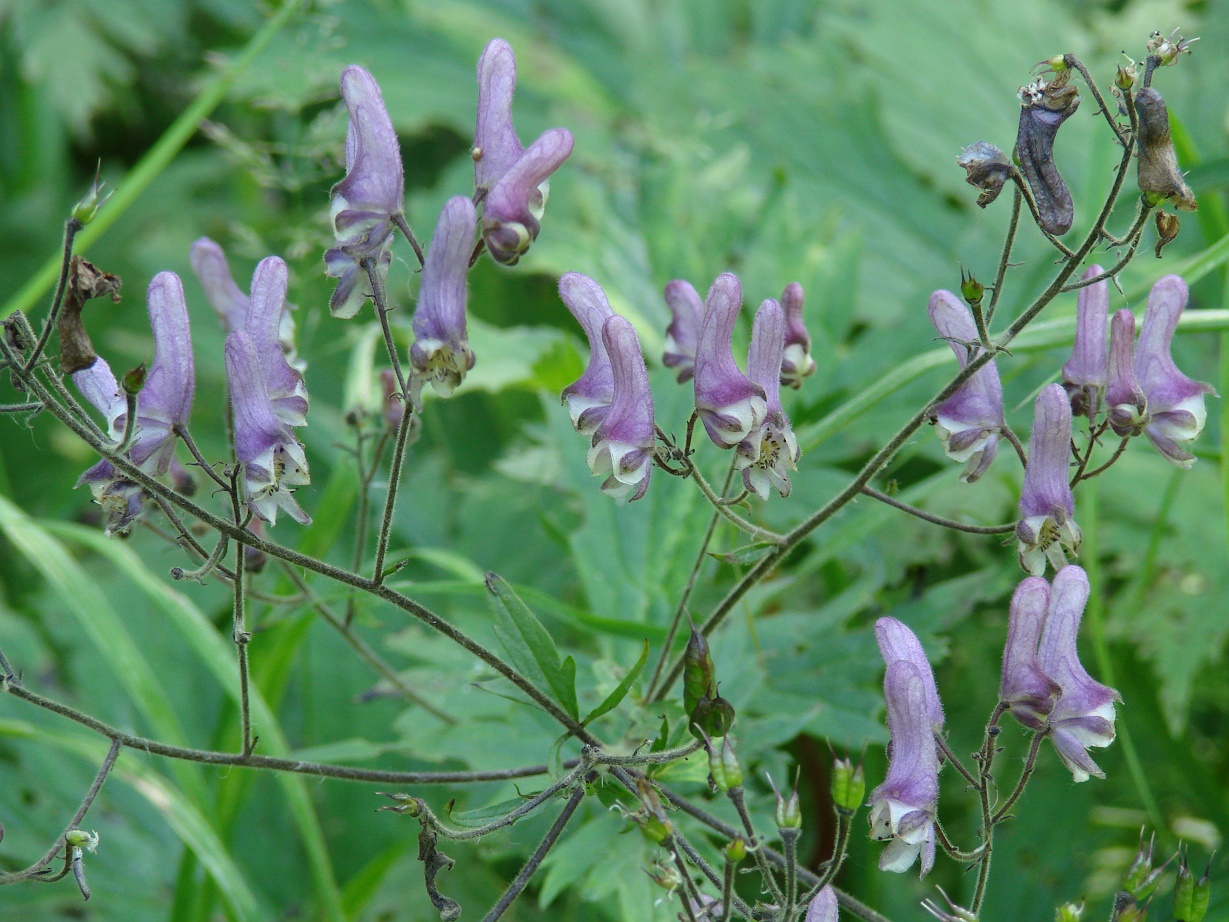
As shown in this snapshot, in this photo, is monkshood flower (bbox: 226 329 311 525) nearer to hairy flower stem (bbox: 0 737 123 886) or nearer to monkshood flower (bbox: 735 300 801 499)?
hairy flower stem (bbox: 0 737 123 886)

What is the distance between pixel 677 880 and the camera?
116 cm

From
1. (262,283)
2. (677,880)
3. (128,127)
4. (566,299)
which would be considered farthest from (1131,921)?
(128,127)

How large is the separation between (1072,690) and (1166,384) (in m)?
0.47

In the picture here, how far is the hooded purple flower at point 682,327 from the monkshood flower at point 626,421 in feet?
1.40

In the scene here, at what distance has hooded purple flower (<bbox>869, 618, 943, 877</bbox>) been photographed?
1277 millimetres

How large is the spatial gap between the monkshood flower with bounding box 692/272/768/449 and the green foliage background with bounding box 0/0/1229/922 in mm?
462

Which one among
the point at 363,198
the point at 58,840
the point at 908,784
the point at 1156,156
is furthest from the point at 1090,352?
the point at 58,840

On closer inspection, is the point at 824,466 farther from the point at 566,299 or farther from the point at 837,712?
the point at 566,299

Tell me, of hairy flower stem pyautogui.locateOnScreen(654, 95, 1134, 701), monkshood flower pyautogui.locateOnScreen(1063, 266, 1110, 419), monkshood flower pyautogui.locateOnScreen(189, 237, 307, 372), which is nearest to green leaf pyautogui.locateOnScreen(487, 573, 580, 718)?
hairy flower stem pyautogui.locateOnScreen(654, 95, 1134, 701)

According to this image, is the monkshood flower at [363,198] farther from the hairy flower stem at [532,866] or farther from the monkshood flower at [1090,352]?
the monkshood flower at [1090,352]

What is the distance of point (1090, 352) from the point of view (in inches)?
60.3

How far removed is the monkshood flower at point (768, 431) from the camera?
4.48 feet

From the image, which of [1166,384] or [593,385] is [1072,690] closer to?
[1166,384]

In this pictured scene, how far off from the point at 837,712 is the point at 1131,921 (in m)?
0.97
